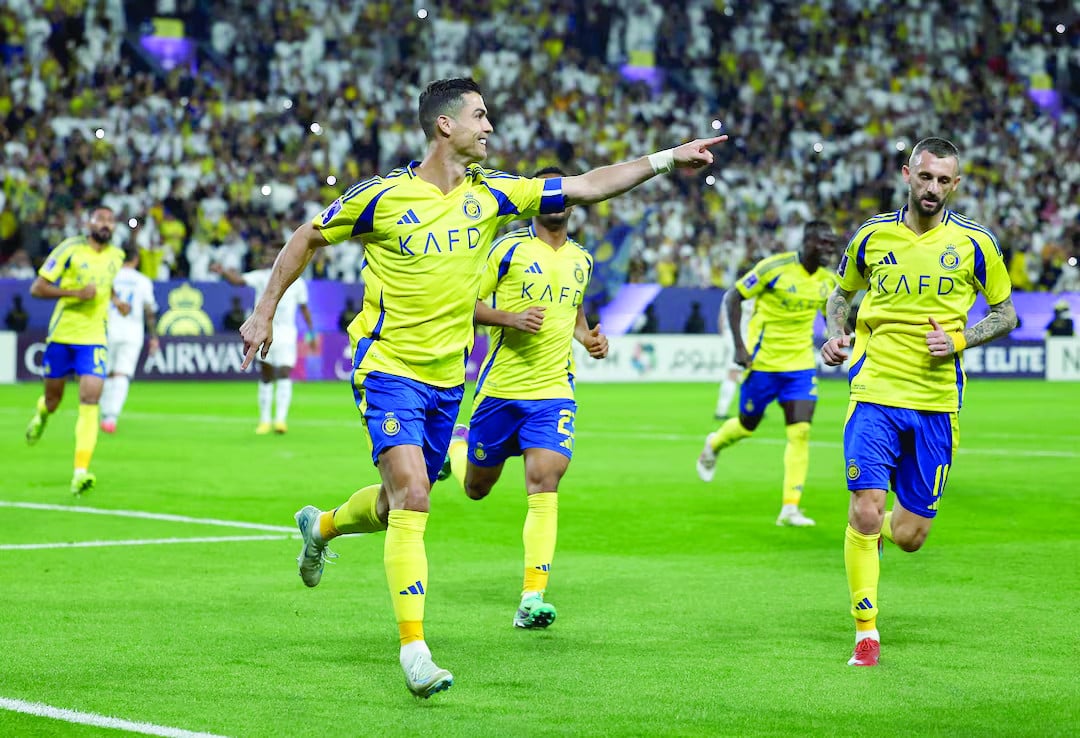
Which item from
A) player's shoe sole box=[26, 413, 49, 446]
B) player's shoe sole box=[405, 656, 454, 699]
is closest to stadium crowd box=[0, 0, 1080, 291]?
player's shoe sole box=[26, 413, 49, 446]

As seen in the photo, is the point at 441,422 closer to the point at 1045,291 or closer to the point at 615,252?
the point at 615,252

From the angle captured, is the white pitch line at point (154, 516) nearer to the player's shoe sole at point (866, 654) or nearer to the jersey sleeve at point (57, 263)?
the jersey sleeve at point (57, 263)

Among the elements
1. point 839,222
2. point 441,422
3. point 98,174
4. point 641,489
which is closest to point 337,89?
point 98,174

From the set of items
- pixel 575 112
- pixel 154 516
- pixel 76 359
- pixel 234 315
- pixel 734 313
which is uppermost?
pixel 575 112

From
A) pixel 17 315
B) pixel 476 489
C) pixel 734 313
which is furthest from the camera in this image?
pixel 17 315

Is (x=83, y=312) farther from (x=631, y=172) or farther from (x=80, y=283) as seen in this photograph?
(x=631, y=172)

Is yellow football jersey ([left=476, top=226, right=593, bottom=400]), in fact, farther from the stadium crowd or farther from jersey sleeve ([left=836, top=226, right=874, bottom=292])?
the stadium crowd

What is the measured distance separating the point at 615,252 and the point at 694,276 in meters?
2.30

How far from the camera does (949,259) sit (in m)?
7.88

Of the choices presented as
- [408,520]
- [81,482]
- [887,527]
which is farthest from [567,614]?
[81,482]

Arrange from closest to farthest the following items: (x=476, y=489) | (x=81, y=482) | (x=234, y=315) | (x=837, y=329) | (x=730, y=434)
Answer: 1. (x=837, y=329)
2. (x=476, y=489)
3. (x=81, y=482)
4. (x=730, y=434)
5. (x=234, y=315)

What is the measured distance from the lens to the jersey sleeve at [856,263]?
8062 mm

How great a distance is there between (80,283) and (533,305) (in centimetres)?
724

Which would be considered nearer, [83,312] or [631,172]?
[631,172]
